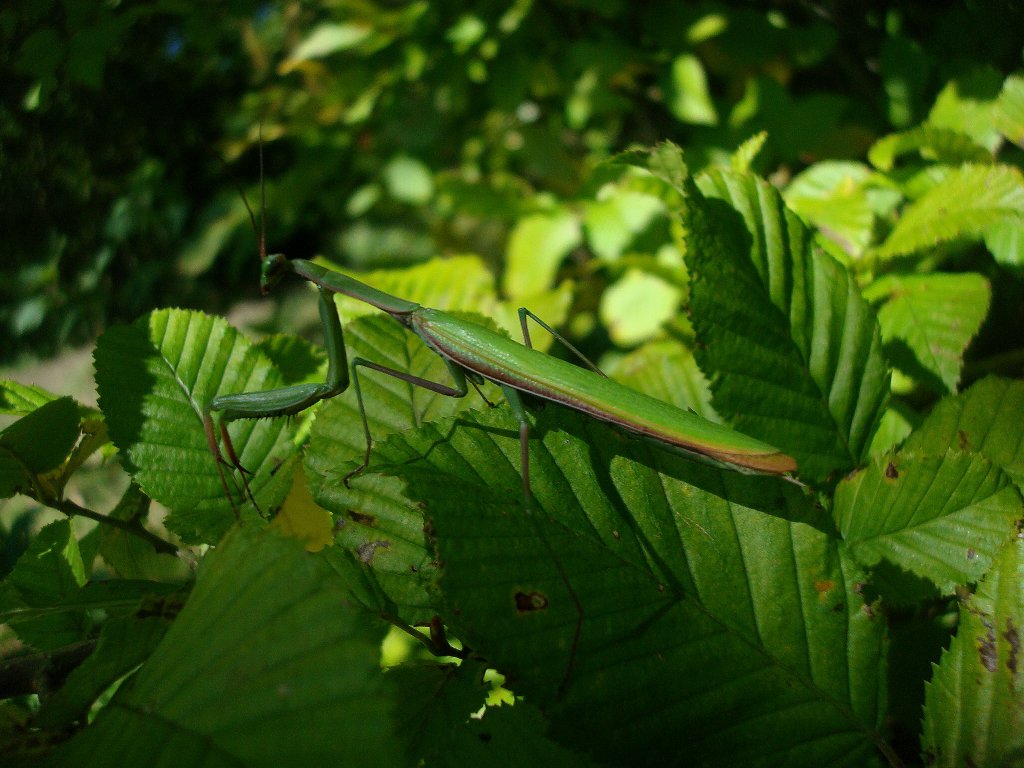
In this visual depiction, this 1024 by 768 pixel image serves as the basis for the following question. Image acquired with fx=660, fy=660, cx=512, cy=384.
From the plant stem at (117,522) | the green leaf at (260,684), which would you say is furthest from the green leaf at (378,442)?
the plant stem at (117,522)

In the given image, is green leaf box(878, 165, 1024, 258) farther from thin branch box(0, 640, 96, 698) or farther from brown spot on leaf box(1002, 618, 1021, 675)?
thin branch box(0, 640, 96, 698)

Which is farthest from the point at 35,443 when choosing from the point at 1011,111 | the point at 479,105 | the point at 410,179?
the point at 479,105

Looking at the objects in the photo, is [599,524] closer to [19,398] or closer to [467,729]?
[467,729]

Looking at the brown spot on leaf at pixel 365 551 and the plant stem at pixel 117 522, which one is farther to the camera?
the plant stem at pixel 117 522

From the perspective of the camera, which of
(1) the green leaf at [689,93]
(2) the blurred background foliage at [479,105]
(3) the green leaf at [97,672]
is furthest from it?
(1) the green leaf at [689,93]

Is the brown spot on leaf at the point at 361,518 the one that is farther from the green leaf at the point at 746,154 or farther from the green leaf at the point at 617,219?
the green leaf at the point at 617,219

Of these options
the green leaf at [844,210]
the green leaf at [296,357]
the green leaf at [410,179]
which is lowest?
the green leaf at [410,179]
